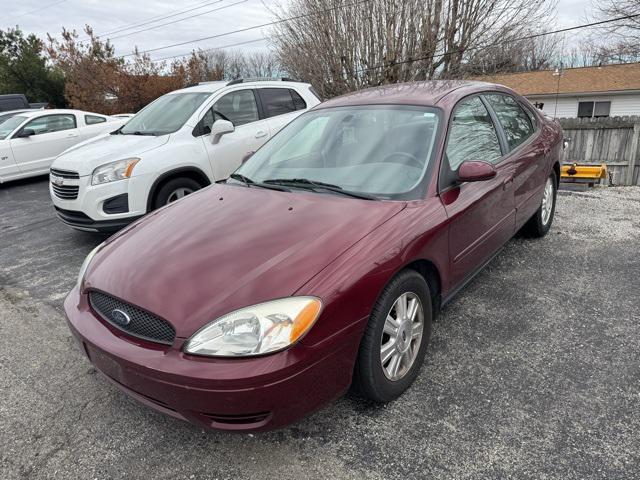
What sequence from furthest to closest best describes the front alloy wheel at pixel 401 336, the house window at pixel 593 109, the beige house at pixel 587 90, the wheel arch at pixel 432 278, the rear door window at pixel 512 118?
the house window at pixel 593 109, the beige house at pixel 587 90, the rear door window at pixel 512 118, the wheel arch at pixel 432 278, the front alloy wheel at pixel 401 336

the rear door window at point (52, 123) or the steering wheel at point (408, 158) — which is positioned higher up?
the steering wheel at point (408, 158)

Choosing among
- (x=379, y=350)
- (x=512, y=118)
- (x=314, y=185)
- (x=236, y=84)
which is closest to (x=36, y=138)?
(x=236, y=84)

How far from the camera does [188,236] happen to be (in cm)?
252

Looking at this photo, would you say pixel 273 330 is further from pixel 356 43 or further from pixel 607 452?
pixel 356 43

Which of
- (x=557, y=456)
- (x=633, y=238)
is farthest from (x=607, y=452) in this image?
(x=633, y=238)

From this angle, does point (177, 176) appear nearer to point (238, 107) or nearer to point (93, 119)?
point (238, 107)

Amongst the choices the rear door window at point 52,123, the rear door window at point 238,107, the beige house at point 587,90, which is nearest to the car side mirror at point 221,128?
the rear door window at point 238,107

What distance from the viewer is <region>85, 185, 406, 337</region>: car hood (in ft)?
6.57

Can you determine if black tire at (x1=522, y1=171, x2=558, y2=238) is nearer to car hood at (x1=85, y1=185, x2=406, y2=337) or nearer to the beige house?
car hood at (x1=85, y1=185, x2=406, y2=337)

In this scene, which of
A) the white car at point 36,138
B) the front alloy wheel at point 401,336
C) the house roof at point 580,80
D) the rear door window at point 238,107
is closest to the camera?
the front alloy wheel at point 401,336

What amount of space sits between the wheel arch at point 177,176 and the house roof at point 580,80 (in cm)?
2368

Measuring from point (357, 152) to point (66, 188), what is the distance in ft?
12.0

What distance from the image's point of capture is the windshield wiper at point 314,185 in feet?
8.80

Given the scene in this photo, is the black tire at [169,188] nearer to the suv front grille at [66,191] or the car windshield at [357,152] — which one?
the suv front grille at [66,191]
